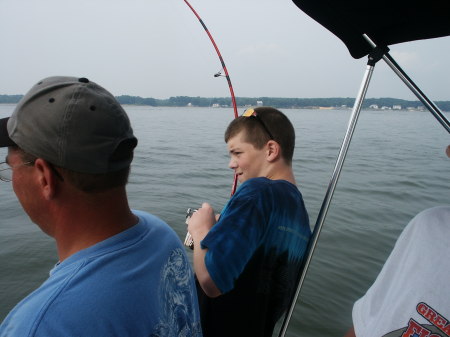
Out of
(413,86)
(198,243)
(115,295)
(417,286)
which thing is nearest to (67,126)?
(115,295)

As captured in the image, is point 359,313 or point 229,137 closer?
point 359,313

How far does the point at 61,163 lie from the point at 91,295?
0.37 meters

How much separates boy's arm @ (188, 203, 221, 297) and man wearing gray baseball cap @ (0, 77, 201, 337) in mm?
465

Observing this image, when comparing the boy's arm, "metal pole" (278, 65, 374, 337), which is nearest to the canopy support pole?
"metal pole" (278, 65, 374, 337)

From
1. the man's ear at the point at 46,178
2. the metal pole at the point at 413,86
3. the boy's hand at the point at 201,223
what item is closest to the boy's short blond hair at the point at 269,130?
the boy's hand at the point at 201,223

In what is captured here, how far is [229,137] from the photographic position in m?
2.26

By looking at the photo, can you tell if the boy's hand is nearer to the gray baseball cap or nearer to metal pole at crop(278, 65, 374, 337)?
metal pole at crop(278, 65, 374, 337)

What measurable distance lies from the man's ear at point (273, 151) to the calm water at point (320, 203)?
2.97 meters

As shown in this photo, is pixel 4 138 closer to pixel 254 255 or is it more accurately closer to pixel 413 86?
pixel 254 255

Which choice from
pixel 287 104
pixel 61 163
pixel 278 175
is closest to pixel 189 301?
pixel 61 163

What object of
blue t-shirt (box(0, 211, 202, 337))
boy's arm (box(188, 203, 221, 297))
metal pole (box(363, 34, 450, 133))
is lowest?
boy's arm (box(188, 203, 221, 297))

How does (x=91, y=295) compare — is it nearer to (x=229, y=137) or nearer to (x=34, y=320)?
(x=34, y=320)

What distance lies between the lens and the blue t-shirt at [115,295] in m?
0.84

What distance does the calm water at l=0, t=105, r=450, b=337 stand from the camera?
498cm
